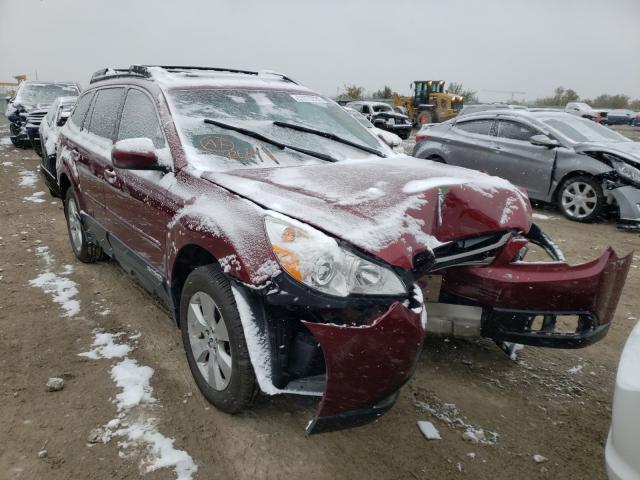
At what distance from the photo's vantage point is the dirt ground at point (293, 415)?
2.15 metres

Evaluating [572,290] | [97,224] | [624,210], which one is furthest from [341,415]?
[624,210]

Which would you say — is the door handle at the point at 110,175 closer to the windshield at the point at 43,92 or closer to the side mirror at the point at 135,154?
the side mirror at the point at 135,154

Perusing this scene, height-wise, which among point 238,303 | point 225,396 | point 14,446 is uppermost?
point 238,303

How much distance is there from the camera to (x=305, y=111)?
339 centimetres

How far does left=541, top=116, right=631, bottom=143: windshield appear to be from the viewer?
7.00 m

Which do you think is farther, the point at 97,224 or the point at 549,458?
the point at 97,224

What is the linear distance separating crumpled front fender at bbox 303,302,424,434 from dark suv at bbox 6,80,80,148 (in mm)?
12279

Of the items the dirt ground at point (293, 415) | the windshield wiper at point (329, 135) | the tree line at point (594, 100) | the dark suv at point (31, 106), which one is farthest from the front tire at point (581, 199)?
the tree line at point (594, 100)

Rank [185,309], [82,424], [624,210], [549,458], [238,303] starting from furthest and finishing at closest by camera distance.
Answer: [624,210]
[185,309]
[82,424]
[549,458]
[238,303]

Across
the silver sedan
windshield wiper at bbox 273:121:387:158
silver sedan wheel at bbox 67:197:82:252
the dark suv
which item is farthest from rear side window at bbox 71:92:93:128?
the dark suv

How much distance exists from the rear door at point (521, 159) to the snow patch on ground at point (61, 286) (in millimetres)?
6126

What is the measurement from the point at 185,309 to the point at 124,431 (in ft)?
2.13

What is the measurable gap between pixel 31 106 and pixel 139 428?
1398cm

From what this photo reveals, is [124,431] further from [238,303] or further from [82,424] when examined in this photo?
[238,303]
